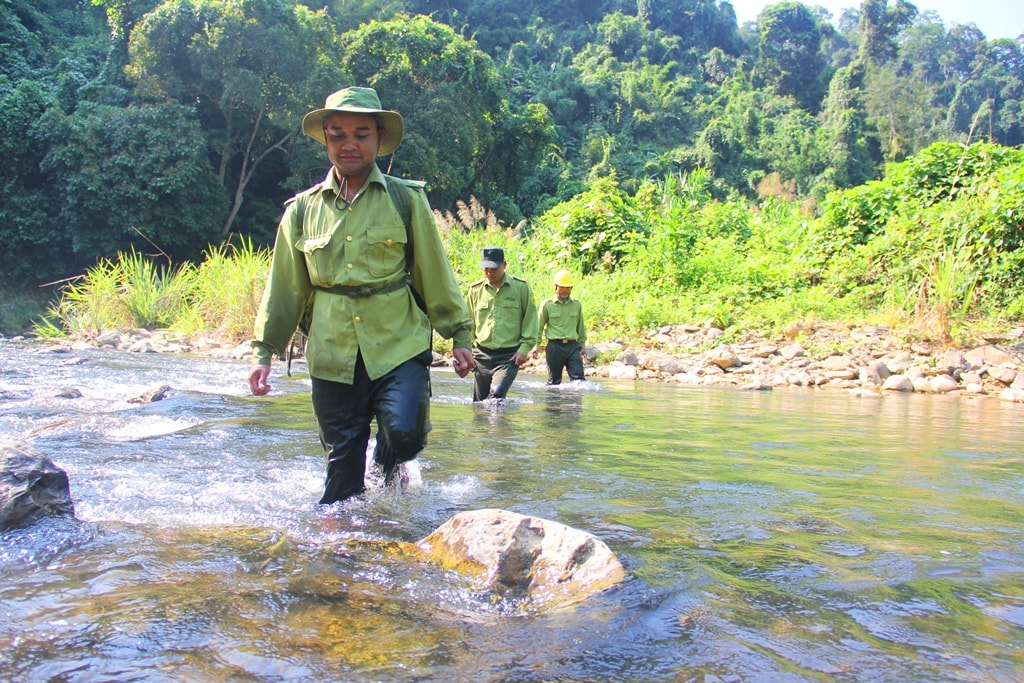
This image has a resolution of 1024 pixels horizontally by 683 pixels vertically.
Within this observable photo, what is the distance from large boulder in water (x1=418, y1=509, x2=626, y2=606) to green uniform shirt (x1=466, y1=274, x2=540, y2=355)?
4.98m

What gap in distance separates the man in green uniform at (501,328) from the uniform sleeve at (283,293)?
428 cm

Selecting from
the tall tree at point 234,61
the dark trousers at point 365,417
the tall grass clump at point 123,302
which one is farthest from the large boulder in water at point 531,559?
the tall tree at point 234,61

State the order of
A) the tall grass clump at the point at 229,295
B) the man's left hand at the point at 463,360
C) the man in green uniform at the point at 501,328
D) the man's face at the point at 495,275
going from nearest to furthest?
the man's left hand at the point at 463,360, the man's face at the point at 495,275, the man in green uniform at the point at 501,328, the tall grass clump at the point at 229,295

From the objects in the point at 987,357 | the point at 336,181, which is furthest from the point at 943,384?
the point at 336,181

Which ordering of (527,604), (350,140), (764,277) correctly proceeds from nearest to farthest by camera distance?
(527,604) → (350,140) → (764,277)

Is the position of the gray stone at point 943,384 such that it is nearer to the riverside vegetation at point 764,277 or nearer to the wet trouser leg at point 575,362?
the riverside vegetation at point 764,277

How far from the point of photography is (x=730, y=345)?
13.4 metres

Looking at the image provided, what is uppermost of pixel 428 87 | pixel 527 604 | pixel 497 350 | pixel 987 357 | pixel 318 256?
pixel 428 87

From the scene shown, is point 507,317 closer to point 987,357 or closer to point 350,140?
point 350,140

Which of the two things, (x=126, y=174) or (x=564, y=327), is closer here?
(x=564, y=327)

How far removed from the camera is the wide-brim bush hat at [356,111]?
11.0 ft

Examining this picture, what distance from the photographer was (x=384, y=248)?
342 centimetres

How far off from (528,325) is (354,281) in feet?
15.2

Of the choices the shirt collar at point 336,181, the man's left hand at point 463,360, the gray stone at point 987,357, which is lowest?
the gray stone at point 987,357
